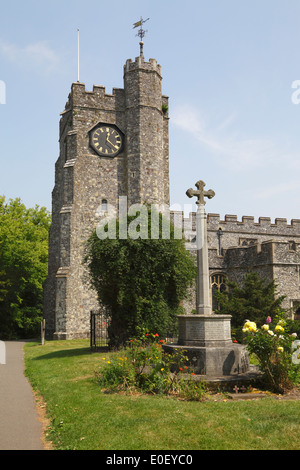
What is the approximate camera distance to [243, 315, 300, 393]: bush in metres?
8.14

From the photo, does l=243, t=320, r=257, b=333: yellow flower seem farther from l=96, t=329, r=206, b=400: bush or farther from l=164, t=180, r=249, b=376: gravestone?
l=96, t=329, r=206, b=400: bush

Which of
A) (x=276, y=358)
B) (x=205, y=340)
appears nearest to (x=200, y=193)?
(x=205, y=340)

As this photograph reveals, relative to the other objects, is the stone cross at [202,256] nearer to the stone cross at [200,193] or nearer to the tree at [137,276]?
the stone cross at [200,193]

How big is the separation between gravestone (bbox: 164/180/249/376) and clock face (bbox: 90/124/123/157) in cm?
1607

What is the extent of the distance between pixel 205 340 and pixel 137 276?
16.0 feet

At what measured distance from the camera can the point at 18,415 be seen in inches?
293

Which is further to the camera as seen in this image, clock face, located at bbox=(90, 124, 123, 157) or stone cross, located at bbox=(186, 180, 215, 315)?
clock face, located at bbox=(90, 124, 123, 157)

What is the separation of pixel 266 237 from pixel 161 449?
3173 cm

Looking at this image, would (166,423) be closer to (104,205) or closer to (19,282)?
(104,205)

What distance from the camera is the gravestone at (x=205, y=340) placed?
9.13 m

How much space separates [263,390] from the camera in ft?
27.2

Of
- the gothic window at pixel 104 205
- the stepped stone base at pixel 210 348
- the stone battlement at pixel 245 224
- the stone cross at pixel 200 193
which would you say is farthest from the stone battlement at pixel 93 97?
the stepped stone base at pixel 210 348

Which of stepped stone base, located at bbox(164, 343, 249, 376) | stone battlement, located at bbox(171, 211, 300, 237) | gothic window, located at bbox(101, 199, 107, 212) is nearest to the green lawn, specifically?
stepped stone base, located at bbox(164, 343, 249, 376)
